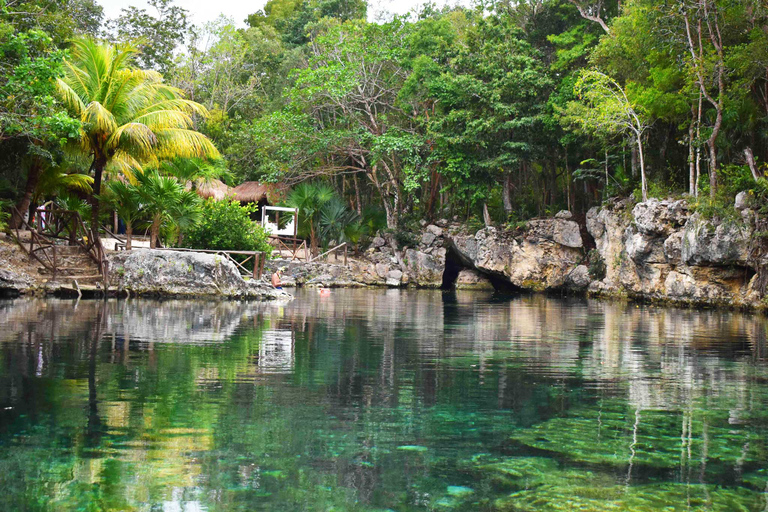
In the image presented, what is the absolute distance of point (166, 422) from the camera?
500 centimetres

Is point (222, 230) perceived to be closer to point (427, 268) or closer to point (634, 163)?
point (427, 268)

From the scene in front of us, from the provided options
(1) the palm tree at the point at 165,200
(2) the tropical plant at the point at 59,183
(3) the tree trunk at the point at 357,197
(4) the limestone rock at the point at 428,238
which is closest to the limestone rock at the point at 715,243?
(4) the limestone rock at the point at 428,238

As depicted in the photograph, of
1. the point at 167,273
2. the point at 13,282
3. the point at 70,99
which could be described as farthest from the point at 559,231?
the point at 13,282

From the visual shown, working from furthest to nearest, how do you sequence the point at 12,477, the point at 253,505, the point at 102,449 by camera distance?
the point at 102,449 < the point at 12,477 < the point at 253,505

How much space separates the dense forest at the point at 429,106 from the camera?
64.0 feet

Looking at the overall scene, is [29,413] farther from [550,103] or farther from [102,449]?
[550,103]

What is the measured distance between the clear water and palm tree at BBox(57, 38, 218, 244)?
393 inches

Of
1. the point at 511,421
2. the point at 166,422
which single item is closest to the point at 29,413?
the point at 166,422

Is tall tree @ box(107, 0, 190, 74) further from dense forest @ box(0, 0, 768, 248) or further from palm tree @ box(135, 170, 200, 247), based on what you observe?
palm tree @ box(135, 170, 200, 247)

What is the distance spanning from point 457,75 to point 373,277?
34.9 ft

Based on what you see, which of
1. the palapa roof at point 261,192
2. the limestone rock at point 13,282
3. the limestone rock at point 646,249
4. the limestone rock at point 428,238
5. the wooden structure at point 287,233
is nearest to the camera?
the limestone rock at point 13,282

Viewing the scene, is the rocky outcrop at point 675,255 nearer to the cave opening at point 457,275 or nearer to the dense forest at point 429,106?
the dense forest at point 429,106

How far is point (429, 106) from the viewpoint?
35.5 meters

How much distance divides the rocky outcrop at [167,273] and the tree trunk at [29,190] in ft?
9.41
